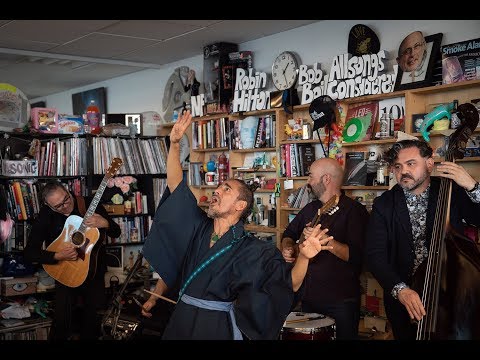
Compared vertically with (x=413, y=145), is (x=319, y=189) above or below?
below

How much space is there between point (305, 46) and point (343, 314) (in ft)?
9.62

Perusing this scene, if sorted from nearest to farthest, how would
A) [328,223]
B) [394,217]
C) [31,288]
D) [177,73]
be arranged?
[394,217]
[328,223]
[31,288]
[177,73]

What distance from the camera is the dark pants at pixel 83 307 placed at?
17.6 ft

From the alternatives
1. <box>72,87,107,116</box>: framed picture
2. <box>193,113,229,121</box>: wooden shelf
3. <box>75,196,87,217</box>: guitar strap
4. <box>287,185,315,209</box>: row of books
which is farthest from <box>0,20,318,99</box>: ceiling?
<box>75,196,87,217</box>: guitar strap

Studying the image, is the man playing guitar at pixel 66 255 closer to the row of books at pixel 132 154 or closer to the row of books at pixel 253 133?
the row of books at pixel 132 154

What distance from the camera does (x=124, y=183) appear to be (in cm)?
665

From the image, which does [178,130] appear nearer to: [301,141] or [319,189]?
[319,189]

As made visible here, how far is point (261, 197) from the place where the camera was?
21.4 feet

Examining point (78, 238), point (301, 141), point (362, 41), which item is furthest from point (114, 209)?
point (362, 41)

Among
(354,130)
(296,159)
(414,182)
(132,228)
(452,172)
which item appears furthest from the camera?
(132,228)

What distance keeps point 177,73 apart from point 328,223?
3920mm

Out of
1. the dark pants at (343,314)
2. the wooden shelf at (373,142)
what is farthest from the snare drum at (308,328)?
the wooden shelf at (373,142)

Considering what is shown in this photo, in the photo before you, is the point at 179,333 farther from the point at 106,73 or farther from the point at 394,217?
the point at 106,73
